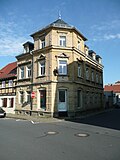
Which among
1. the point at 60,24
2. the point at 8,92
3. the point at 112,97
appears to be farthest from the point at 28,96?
the point at 112,97

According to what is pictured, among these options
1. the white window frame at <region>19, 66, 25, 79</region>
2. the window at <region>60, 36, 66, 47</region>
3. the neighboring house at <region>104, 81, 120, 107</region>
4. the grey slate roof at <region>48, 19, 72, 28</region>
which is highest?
the grey slate roof at <region>48, 19, 72, 28</region>

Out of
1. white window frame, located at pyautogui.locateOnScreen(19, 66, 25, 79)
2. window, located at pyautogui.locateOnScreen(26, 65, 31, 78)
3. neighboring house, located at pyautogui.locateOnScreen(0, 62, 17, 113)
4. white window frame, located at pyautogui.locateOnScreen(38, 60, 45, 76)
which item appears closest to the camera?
white window frame, located at pyautogui.locateOnScreen(38, 60, 45, 76)

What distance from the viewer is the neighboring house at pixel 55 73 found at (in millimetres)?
22891

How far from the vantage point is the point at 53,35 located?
23.4m

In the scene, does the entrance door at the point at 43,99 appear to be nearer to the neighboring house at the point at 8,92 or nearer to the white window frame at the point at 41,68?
the white window frame at the point at 41,68

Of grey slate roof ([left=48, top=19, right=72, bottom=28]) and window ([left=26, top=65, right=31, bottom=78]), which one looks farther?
window ([left=26, top=65, right=31, bottom=78])

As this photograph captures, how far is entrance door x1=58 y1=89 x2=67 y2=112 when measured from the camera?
22.8 m

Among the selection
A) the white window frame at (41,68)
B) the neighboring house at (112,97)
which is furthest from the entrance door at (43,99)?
the neighboring house at (112,97)

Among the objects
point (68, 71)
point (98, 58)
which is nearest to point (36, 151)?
point (68, 71)

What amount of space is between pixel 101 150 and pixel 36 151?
264cm

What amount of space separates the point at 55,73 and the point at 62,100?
3.29 meters

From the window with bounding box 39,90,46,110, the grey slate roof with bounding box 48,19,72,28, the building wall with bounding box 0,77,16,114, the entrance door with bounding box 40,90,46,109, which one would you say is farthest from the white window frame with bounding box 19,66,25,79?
the grey slate roof with bounding box 48,19,72,28

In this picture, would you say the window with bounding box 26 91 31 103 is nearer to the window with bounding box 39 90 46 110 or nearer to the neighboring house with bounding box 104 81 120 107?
the window with bounding box 39 90 46 110

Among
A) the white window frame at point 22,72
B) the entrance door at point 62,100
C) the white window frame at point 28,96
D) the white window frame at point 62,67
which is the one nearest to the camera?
the entrance door at point 62,100
